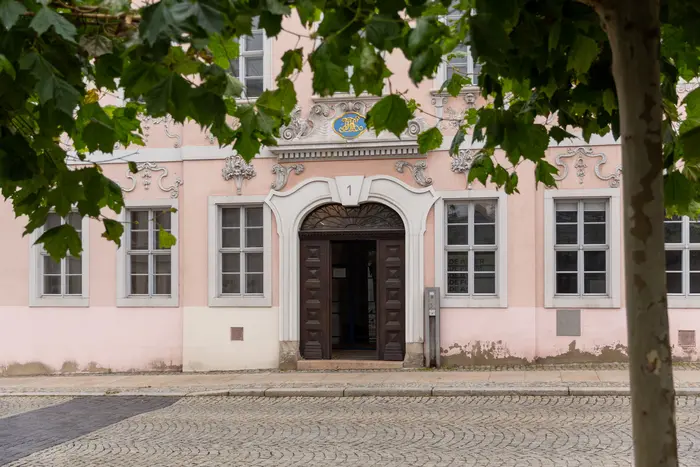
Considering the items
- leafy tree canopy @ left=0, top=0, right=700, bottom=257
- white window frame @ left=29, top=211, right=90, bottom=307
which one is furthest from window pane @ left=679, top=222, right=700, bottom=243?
white window frame @ left=29, top=211, right=90, bottom=307

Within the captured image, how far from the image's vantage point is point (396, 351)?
16.2 metres

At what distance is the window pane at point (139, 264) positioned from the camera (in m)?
17.2

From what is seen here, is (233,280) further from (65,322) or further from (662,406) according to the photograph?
(662,406)

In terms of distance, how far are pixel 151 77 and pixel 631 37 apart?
6.57ft

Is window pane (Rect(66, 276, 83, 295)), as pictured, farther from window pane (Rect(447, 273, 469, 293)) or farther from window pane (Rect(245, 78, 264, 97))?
window pane (Rect(447, 273, 469, 293))

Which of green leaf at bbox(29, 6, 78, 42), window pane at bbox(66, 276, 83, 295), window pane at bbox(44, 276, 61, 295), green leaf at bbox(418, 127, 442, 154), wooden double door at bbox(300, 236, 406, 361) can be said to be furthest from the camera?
window pane at bbox(44, 276, 61, 295)

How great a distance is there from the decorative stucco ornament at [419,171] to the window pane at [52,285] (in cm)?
687

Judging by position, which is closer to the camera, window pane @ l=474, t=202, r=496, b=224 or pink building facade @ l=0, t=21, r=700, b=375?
pink building facade @ l=0, t=21, r=700, b=375

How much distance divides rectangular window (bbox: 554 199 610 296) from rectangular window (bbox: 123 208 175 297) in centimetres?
705

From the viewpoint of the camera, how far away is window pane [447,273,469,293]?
1606 cm

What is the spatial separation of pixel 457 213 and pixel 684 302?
4047 millimetres

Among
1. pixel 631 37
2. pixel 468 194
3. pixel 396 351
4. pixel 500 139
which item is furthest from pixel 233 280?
pixel 631 37

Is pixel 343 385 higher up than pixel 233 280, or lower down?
lower down

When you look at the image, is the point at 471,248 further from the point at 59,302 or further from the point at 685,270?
the point at 59,302
